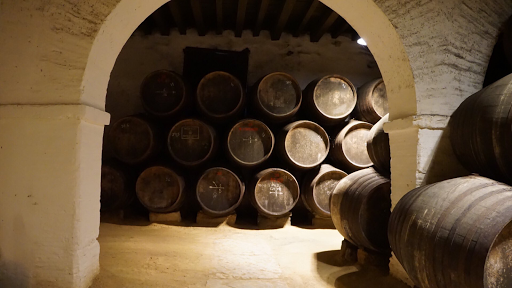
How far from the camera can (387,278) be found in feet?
8.80

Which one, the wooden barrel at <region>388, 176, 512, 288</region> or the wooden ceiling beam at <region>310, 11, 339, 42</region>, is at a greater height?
the wooden ceiling beam at <region>310, 11, 339, 42</region>

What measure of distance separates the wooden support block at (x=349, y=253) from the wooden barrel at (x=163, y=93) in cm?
296

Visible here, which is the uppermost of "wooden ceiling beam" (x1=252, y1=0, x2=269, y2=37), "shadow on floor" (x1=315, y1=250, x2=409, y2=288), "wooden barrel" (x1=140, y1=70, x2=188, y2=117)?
"wooden ceiling beam" (x1=252, y1=0, x2=269, y2=37)

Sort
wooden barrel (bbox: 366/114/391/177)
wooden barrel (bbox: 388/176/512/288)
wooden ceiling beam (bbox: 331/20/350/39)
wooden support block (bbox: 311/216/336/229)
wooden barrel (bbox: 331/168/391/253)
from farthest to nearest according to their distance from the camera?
wooden ceiling beam (bbox: 331/20/350/39)
wooden support block (bbox: 311/216/336/229)
wooden barrel (bbox: 366/114/391/177)
wooden barrel (bbox: 331/168/391/253)
wooden barrel (bbox: 388/176/512/288)

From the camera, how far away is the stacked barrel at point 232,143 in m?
4.61

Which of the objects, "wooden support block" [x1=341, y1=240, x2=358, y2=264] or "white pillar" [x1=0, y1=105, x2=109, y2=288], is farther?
"wooden support block" [x1=341, y1=240, x2=358, y2=264]

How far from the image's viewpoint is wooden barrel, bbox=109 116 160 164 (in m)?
4.61

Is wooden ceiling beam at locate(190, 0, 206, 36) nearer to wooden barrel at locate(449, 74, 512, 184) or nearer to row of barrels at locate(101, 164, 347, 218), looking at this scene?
row of barrels at locate(101, 164, 347, 218)

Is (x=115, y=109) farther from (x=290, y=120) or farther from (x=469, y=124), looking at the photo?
(x=469, y=124)

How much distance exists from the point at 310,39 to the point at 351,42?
85 centimetres

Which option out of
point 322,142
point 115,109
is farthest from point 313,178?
point 115,109

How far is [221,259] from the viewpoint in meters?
3.24

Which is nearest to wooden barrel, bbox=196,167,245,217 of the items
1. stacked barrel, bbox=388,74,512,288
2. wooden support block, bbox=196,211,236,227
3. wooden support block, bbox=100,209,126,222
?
wooden support block, bbox=196,211,236,227

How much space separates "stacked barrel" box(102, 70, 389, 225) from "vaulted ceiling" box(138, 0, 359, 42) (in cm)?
105
